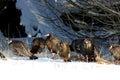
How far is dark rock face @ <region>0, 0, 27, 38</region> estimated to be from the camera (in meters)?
21.6

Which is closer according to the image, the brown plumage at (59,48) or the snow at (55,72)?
the snow at (55,72)

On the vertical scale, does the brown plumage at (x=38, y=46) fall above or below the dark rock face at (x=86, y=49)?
below

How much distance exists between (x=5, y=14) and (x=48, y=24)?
2.82 m

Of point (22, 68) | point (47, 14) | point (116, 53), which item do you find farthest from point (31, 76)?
point (47, 14)

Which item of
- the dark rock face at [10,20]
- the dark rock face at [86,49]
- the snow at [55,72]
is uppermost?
the snow at [55,72]

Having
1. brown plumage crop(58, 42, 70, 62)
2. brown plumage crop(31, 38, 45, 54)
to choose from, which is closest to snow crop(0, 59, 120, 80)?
brown plumage crop(58, 42, 70, 62)

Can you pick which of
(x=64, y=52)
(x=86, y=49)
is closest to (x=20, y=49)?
(x=64, y=52)

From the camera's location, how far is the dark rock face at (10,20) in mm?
21625

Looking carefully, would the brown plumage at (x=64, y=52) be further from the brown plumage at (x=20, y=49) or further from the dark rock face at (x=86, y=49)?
the brown plumage at (x=20, y=49)

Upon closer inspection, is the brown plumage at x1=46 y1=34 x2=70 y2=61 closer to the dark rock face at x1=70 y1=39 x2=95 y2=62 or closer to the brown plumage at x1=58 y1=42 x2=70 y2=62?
the brown plumage at x1=58 y1=42 x2=70 y2=62

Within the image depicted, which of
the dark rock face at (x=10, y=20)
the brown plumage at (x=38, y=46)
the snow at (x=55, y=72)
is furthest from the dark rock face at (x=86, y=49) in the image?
the dark rock face at (x=10, y=20)

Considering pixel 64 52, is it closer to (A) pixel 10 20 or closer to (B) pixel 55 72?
(B) pixel 55 72

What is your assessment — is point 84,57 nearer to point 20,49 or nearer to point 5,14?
point 20,49

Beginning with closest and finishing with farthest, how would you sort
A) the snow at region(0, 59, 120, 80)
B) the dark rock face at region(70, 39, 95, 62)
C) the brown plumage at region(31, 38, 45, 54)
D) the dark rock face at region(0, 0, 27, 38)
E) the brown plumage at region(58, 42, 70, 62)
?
the snow at region(0, 59, 120, 80) → the brown plumage at region(58, 42, 70, 62) → the dark rock face at region(70, 39, 95, 62) → the brown plumage at region(31, 38, 45, 54) → the dark rock face at region(0, 0, 27, 38)
